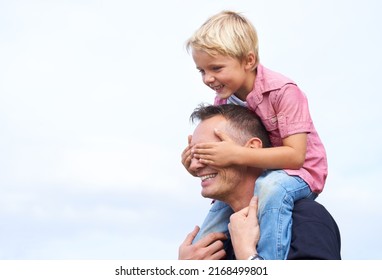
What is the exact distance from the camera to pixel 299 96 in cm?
504

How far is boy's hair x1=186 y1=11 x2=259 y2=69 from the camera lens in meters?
5.00

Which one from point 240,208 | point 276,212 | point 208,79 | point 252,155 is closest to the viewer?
point 276,212

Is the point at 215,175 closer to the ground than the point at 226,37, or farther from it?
closer to the ground

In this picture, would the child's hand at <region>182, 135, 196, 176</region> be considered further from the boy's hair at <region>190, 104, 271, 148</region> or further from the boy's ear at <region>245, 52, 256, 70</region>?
the boy's ear at <region>245, 52, 256, 70</region>

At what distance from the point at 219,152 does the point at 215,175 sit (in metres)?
0.23

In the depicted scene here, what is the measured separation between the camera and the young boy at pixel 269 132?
4531 mm

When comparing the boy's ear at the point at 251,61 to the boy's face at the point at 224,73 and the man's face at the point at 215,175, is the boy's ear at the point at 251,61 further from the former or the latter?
the man's face at the point at 215,175

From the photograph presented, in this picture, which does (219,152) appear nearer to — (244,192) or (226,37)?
(244,192)

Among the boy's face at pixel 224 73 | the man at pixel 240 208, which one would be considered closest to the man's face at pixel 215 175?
the man at pixel 240 208

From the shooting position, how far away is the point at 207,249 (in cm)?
498

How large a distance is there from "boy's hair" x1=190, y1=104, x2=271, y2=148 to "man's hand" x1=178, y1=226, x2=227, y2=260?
31.0 inches

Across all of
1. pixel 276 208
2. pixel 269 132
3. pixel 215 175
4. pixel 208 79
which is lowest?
pixel 276 208

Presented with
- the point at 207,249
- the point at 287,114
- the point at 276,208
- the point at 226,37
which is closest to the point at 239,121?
the point at 287,114

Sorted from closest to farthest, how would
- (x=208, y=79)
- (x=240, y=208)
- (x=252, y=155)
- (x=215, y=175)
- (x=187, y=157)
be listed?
(x=252, y=155) < (x=215, y=175) < (x=240, y=208) < (x=208, y=79) < (x=187, y=157)
